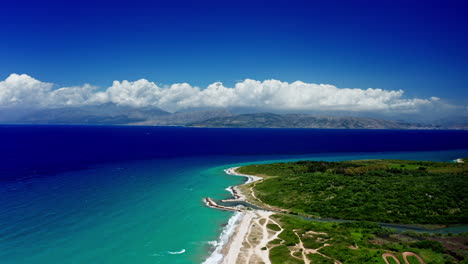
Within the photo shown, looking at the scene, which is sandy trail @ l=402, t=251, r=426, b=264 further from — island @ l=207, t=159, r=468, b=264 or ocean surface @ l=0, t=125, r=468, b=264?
ocean surface @ l=0, t=125, r=468, b=264

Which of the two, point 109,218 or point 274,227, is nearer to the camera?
point 274,227

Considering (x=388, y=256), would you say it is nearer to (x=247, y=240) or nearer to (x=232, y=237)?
(x=247, y=240)

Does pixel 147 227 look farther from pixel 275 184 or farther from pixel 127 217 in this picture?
pixel 275 184

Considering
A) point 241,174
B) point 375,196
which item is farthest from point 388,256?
point 241,174

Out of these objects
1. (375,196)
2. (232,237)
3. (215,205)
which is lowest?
(215,205)

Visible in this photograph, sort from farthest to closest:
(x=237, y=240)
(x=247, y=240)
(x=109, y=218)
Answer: (x=109, y=218) → (x=247, y=240) → (x=237, y=240)

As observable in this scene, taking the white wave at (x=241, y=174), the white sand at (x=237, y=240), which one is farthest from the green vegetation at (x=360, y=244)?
the white wave at (x=241, y=174)

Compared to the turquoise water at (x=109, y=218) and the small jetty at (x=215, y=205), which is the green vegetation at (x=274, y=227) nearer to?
the turquoise water at (x=109, y=218)
